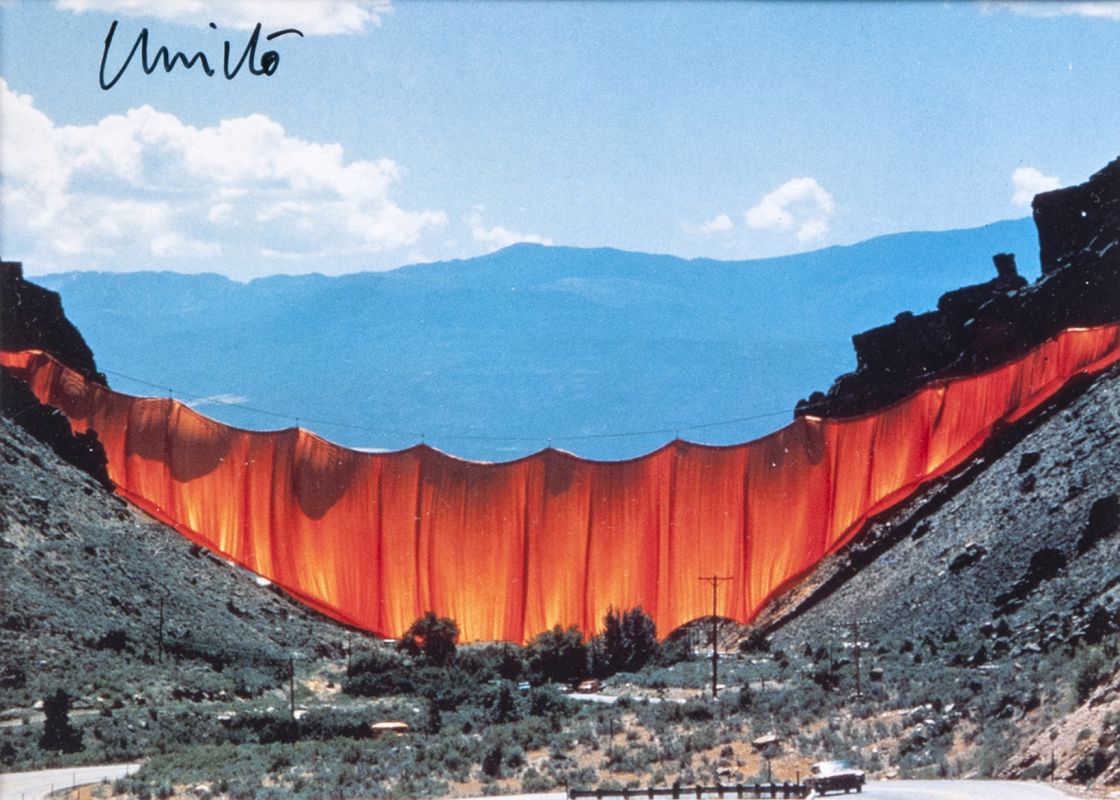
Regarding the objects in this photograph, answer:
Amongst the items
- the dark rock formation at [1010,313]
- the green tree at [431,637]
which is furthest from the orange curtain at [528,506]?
the dark rock formation at [1010,313]

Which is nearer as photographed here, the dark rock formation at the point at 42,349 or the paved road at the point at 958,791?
the paved road at the point at 958,791

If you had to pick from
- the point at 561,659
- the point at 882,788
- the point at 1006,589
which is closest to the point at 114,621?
the point at 561,659

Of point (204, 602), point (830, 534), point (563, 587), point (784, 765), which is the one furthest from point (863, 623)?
point (204, 602)

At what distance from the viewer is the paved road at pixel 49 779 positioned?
32.5 meters

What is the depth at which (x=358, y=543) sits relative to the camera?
2549 inches

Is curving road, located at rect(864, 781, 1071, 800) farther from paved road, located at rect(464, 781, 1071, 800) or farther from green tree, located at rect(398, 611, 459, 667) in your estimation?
green tree, located at rect(398, 611, 459, 667)

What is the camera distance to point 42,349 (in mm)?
69125

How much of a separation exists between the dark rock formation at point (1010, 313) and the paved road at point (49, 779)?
1539 inches

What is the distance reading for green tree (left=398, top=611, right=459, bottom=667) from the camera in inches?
2334

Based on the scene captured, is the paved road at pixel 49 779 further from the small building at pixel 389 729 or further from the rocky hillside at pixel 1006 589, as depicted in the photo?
the rocky hillside at pixel 1006 589

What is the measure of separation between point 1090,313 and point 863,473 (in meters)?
10.8

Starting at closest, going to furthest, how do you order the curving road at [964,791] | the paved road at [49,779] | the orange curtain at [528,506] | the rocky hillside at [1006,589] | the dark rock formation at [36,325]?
the curving road at [964,791] < the paved road at [49,779] < the rocky hillside at [1006,589] < the orange curtain at [528,506] < the dark rock formation at [36,325]

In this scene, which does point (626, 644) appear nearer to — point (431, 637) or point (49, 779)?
point (431, 637)

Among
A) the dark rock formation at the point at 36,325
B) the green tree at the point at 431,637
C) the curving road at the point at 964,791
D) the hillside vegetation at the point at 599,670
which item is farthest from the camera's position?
the dark rock formation at the point at 36,325
